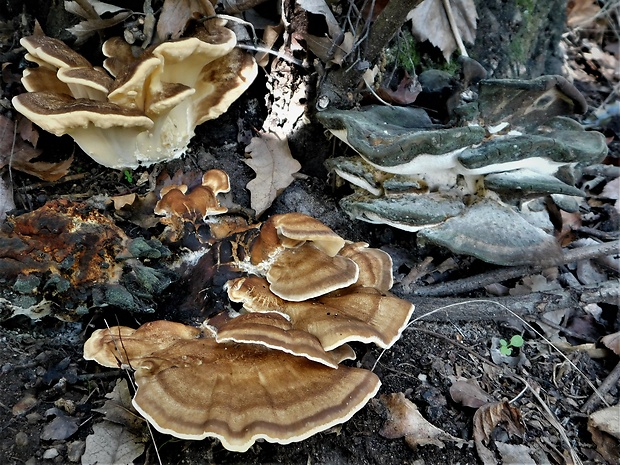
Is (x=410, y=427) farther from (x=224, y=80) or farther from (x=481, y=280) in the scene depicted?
(x=224, y=80)

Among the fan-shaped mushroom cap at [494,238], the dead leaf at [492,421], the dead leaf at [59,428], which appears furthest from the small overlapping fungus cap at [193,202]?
the dead leaf at [492,421]

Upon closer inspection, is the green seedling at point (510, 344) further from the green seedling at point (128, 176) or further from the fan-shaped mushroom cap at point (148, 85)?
the green seedling at point (128, 176)

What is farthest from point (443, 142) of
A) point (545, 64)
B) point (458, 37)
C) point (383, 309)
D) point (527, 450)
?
point (545, 64)

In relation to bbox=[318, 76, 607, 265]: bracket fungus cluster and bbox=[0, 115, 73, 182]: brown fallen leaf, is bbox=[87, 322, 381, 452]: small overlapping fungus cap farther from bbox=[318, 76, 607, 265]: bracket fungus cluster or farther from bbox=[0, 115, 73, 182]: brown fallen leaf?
bbox=[0, 115, 73, 182]: brown fallen leaf

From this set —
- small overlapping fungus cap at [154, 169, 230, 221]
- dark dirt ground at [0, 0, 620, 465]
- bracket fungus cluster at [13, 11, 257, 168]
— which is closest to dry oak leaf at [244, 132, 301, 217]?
dark dirt ground at [0, 0, 620, 465]

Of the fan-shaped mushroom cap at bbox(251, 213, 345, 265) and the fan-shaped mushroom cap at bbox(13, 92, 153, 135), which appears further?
the fan-shaped mushroom cap at bbox(13, 92, 153, 135)

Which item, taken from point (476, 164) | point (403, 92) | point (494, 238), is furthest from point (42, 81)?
point (494, 238)

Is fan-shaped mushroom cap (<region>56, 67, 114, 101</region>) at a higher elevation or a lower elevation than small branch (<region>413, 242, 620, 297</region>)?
higher
